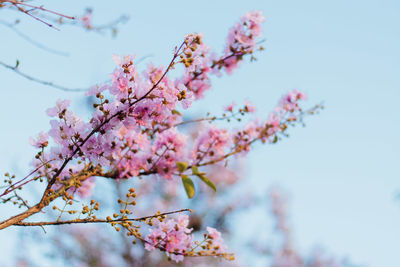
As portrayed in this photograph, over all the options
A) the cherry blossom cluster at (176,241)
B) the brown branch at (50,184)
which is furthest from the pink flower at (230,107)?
the brown branch at (50,184)

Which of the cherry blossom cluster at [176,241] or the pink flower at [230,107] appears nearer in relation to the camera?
the cherry blossom cluster at [176,241]

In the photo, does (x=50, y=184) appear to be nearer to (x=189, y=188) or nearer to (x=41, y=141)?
(x=41, y=141)

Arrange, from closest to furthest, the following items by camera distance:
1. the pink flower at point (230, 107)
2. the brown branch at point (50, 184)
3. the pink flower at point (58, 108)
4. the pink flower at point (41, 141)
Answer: the brown branch at point (50, 184) < the pink flower at point (58, 108) < the pink flower at point (41, 141) < the pink flower at point (230, 107)

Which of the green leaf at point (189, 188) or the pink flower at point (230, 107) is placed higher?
the pink flower at point (230, 107)

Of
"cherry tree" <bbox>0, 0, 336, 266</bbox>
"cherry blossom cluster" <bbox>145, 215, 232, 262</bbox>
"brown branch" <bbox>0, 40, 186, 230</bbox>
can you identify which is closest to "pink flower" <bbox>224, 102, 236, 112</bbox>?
"cherry tree" <bbox>0, 0, 336, 266</bbox>

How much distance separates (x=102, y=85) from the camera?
1514mm

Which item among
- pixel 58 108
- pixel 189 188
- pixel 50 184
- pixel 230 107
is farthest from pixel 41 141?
pixel 230 107

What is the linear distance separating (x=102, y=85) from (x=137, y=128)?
0.75ft

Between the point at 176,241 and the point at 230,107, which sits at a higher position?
the point at 230,107

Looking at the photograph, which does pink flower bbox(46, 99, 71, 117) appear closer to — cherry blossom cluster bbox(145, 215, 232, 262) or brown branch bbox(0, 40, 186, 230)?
brown branch bbox(0, 40, 186, 230)

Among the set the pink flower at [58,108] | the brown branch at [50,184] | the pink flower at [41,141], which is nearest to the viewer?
the brown branch at [50,184]

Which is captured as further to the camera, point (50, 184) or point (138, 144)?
point (138, 144)

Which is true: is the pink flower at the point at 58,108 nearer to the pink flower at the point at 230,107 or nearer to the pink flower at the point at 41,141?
the pink flower at the point at 41,141

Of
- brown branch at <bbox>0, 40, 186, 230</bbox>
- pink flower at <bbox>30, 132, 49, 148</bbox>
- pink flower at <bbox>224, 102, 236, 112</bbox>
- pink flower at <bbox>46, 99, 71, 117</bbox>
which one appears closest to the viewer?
brown branch at <bbox>0, 40, 186, 230</bbox>
